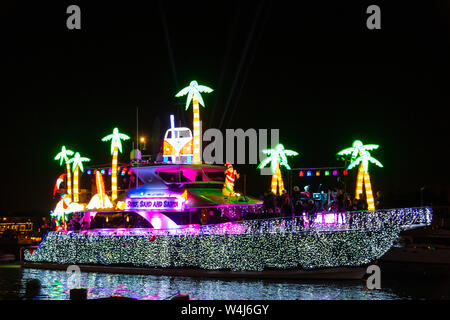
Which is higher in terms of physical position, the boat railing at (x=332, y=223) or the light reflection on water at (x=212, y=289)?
the boat railing at (x=332, y=223)

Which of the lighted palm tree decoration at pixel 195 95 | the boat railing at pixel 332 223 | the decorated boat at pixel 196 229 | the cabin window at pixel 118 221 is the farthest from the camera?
the lighted palm tree decoration at pixel 195 95

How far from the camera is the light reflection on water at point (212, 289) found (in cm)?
1410

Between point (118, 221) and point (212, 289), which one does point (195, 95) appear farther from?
point (212, 289)

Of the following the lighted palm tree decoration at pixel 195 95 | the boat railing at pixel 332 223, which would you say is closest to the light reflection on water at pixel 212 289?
the boat railing at pixel 332 223

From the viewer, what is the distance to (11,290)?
16516 mm

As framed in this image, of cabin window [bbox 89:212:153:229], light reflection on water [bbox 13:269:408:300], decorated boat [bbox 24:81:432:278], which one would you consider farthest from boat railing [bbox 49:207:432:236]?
cabin window [bbox 89:212:153:229]

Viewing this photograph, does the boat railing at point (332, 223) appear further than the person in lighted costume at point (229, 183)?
No

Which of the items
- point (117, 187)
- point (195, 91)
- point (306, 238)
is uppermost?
point (195, 91)

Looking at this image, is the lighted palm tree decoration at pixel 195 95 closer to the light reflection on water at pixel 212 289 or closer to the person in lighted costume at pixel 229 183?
the person in lighted costume at pixel 229 183

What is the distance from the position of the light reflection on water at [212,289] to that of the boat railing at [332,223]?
150 centimetres

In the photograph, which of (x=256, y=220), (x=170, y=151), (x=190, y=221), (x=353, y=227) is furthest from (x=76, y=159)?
(x=353, y=227)

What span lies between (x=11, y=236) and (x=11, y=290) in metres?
23.3

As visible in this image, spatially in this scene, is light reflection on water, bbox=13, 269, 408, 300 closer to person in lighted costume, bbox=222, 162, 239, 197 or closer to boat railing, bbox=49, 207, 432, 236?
boat railing, bbox=49, 207, 432, 236
